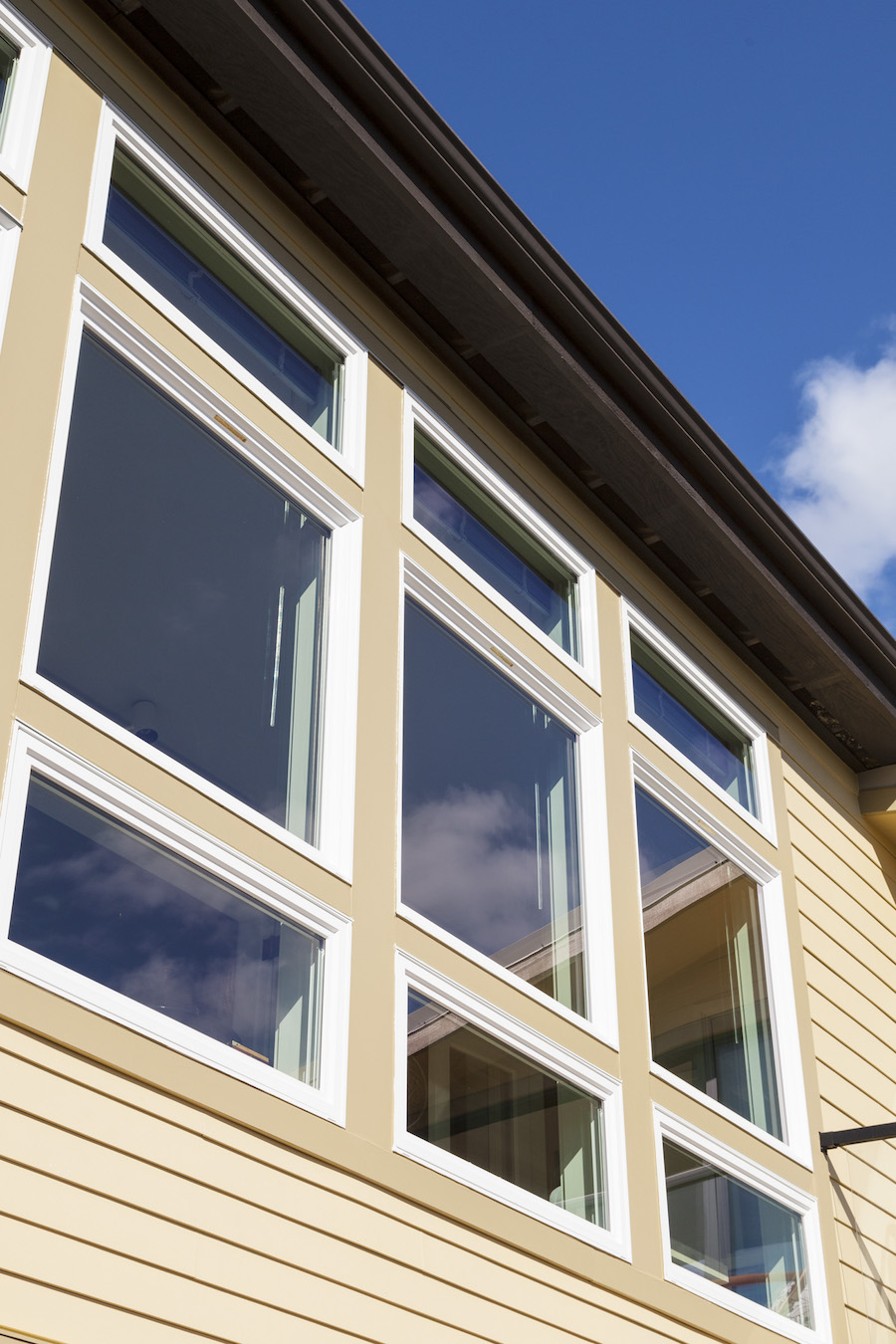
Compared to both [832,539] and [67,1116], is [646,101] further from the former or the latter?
[832,539]

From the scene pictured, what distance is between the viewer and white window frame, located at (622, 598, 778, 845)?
22.2ft

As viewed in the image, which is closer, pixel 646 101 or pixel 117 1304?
pixel 117 1304

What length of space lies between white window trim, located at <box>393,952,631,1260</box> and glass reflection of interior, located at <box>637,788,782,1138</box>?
542 mm

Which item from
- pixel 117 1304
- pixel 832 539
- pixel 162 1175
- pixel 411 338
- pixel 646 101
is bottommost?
pixel 117 1304

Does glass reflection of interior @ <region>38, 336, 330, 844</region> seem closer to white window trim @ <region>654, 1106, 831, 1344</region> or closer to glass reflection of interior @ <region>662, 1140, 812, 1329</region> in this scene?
white window trim @ <region>654, 1106, 831, 1344</region>

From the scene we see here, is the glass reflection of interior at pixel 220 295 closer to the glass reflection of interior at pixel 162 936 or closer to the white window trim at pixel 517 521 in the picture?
the white window trim at pixel 517 521

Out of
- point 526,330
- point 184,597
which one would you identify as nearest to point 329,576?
point 184,597

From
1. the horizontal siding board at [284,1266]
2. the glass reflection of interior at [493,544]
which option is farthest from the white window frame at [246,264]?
the horizontal siding board at [284,1266]

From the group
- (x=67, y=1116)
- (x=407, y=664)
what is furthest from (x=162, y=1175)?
(x=407, y=664)

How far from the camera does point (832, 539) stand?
3244 cm

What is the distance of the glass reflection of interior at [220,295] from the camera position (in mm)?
4961

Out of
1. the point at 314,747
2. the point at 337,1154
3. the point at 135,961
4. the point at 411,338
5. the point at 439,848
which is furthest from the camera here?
the point at 411,338

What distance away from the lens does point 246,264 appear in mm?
5438

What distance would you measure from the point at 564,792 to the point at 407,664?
1.09 m
